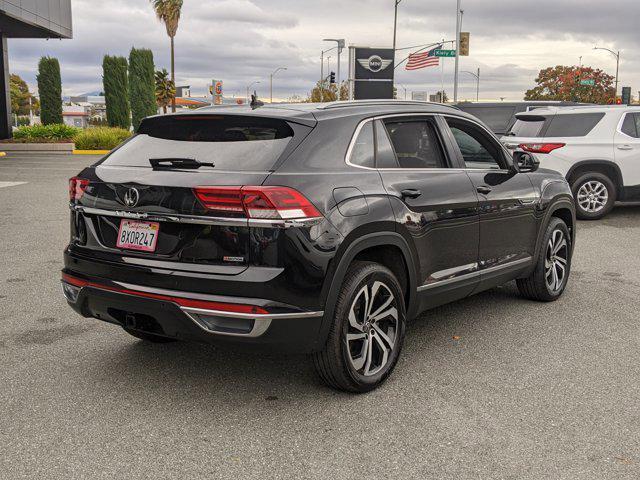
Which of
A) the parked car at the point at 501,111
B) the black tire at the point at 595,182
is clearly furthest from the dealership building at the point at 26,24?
the black tire at the point at 595,182

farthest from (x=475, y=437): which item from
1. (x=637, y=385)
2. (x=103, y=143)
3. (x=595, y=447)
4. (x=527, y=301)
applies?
(x=103, y=143)

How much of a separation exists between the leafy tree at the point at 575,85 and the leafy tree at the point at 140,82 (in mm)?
53365

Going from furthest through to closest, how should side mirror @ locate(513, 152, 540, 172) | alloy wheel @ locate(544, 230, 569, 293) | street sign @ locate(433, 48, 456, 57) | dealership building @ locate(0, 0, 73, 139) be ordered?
street sign @ locate(433, 48, 456, 57)
dealership building @ locate(0, 0, 73, 139)
alloy wheel @ locate(544, 230, 569, 293)
side mirror @ locate(513, 152, 540, 172)

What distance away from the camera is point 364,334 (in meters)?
4.18

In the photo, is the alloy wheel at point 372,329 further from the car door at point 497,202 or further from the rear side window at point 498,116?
the rear side window at point 498,116

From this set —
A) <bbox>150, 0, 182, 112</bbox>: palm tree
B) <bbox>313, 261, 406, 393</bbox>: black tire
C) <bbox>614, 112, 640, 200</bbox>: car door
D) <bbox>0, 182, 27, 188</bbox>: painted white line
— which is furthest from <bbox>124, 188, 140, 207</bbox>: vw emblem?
<bbox>150, 0, 182, 112</bbox>: palm tree

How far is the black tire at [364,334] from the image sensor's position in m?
3.96

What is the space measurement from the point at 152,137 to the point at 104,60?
3900cm

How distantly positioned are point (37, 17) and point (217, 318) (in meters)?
29.9

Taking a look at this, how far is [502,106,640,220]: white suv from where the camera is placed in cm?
1184

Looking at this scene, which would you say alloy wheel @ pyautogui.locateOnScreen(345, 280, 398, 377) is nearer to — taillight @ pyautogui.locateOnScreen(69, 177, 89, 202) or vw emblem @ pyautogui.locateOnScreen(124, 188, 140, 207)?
vw emblem @ pyautogui.locateOnScreen(124, 188, 140, 207)

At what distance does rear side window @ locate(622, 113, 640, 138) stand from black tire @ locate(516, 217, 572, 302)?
625 centimetres

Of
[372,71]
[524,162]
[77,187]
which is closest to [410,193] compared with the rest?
[524,162]

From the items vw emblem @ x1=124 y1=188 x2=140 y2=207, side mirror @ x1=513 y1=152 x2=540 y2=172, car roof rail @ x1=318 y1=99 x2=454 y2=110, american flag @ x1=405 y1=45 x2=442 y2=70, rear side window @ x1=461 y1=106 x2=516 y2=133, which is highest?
american flag @ x1=405 y1=45 x2=442 y2=70
